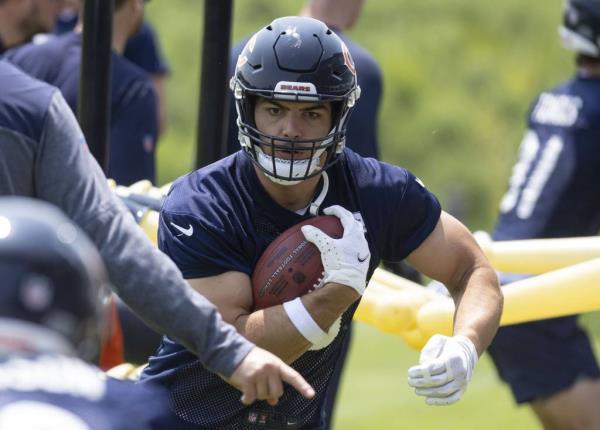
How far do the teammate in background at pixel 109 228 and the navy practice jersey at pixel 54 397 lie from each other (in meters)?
1.00

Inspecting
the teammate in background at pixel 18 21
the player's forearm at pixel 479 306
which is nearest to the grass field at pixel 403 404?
the teammate in background at pixel 18 21

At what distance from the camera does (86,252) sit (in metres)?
2.53

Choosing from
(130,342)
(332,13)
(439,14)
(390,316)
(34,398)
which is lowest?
(439,14)

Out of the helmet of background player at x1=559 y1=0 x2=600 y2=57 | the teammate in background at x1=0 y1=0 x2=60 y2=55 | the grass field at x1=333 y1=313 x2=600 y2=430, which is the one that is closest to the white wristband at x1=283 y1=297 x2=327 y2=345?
the helmet of background player at x1=559 y1=0 x2=600 y2=57

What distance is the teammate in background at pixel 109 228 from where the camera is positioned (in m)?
3.55

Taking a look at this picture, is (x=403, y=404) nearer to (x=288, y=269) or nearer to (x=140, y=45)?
(x=140, y=45)

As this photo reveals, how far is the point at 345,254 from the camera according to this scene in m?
3.85

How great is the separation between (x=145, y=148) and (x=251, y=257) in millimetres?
2271

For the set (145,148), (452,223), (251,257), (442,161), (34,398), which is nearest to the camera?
(34,398)

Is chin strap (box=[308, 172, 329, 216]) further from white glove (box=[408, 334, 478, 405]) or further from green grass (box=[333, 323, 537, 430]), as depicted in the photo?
green grass (box=[333, 323, 537, 430])

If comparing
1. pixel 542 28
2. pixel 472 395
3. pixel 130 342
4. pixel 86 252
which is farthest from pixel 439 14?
pixel 86 252

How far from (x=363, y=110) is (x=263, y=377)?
Answer: 2529mm

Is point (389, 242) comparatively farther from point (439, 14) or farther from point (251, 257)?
point (439, 14)

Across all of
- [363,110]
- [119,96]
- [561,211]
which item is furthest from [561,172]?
[119,96]
